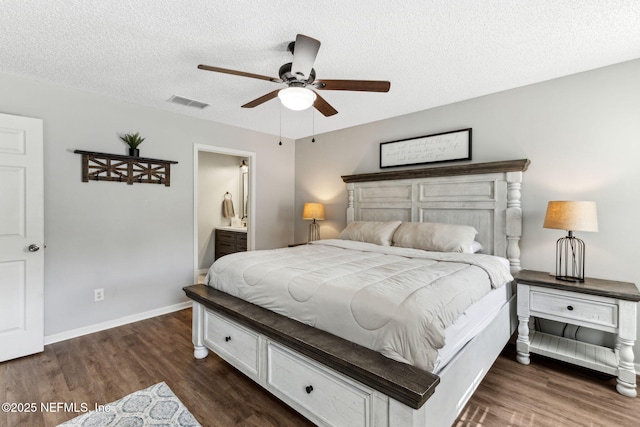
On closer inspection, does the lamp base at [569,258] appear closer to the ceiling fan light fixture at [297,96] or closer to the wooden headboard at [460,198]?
the wooden headboard at [460,198]

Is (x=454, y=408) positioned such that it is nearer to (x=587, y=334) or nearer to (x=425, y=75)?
(x=587, y=334)

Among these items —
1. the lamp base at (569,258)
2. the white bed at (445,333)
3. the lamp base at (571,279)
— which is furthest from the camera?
the lamp base at (569,258)

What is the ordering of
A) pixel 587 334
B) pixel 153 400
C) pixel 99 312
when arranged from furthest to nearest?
pixel 99 312, pixel 587 334, pixel 153 400

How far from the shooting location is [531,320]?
271 cm

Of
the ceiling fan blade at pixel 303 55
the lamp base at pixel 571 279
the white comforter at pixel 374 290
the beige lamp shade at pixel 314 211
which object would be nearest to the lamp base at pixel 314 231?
the beige lamp shade at pixel 314 211

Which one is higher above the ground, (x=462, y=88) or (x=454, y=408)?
(x=462, y=88)

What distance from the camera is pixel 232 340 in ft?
6.82

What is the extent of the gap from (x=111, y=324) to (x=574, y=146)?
4.78 metres

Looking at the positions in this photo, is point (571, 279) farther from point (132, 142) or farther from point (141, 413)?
point (132, 142)

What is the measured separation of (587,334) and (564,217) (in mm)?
1070

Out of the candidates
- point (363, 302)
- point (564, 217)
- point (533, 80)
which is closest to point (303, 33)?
point (363, 302)

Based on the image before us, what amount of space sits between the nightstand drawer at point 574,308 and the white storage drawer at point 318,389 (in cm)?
183

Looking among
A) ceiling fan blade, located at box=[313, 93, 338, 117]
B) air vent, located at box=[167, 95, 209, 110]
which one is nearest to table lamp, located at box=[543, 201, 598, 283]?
ceiling fan blade, located at box=[313, 93, 338, 117]

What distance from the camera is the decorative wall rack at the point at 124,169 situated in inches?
118
